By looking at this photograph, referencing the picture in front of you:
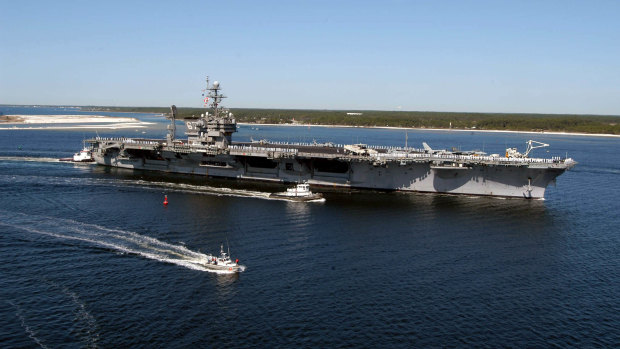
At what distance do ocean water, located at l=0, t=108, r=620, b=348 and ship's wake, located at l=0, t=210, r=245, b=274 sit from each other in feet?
0.44

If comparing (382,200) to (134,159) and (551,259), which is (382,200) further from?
(134,159)

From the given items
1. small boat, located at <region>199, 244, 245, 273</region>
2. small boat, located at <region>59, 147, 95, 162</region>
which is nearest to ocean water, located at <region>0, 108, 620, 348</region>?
small boat, located at <region>199, 244, 245, 273</region>

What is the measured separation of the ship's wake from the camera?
27.6 metres

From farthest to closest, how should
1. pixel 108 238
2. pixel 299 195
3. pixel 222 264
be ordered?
1. pixel 299 195
2. pixel 108 238
3. pixel 222 264

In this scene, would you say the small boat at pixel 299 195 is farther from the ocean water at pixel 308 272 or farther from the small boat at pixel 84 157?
the small boat at pixel 84 157

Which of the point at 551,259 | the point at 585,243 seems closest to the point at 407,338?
the point at 551,259

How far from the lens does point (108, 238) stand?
30.7 m

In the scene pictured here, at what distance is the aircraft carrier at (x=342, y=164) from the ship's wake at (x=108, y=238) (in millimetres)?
20860

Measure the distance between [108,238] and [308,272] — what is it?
1299 centimetres

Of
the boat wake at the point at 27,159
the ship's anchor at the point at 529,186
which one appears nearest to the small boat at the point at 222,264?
the ship's anchor at the point at 529,186

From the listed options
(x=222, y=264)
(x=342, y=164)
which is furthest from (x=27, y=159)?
(x=222, y=264)

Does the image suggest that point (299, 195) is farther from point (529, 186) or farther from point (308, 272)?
point (529, 186)

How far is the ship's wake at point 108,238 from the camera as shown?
90.6ft

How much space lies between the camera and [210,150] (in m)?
53.6
